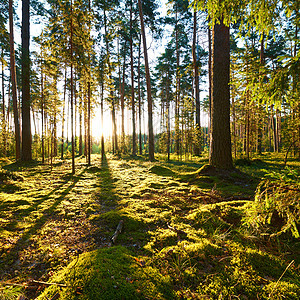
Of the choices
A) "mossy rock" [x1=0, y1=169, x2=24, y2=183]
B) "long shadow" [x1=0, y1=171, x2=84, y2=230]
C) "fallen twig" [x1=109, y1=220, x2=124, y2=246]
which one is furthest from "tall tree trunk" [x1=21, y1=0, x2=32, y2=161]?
"fallen twig" [x1=109, y1=220, x2=124, y2=246]

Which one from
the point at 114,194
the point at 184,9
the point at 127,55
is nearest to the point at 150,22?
the point at 184,9

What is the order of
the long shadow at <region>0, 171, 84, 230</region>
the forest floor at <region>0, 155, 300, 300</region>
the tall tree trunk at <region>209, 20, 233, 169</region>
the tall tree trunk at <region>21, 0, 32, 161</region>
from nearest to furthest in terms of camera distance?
the forest floor at <region>0, 155, 300, 300</region>
the long shadow at <region>0, 171, 84, 230</region>
the tall tree trunk at <region>209, 20, 233, 169</region>
the tall tree trunk at <region>21, 0, 32, 161</region>

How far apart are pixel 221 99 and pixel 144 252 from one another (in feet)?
18.7

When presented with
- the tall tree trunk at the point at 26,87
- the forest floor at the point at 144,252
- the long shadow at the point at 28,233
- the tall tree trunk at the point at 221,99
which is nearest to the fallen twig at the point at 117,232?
the forest floor at the point at 144,252

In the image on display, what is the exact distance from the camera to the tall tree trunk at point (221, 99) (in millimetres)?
5816

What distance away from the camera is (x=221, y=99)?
586 centimetres

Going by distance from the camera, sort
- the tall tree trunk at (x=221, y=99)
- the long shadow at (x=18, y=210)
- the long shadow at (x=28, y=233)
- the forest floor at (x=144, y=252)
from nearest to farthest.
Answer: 1. the forest floor at (x=144, y=252)
2. the long shadow at (x=28, y=233)
3. the long shadow at (x=18, y=210)
4. the tall tree trunk at (x=221, y=99)

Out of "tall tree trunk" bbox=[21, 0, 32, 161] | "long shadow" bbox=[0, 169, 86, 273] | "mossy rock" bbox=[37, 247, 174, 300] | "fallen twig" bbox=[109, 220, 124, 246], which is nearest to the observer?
"mossy rock" bbox=[37, 247, 174, 300]

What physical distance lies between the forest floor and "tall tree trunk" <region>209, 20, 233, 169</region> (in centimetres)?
189

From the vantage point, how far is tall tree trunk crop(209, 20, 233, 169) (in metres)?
5.82

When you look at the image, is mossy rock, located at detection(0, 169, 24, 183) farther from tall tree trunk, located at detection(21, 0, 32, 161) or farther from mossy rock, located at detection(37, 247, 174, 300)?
Answer: mossy rock, located at detection(37, 247, 174, 300)

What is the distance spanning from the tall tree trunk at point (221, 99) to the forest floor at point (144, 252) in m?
1.89

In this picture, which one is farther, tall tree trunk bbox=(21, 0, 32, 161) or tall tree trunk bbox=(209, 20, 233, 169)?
tall tree trunk bbox=(21, 0, 32, 161)

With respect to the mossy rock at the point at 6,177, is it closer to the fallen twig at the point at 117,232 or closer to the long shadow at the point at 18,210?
the long shadow at the point at 18,210
